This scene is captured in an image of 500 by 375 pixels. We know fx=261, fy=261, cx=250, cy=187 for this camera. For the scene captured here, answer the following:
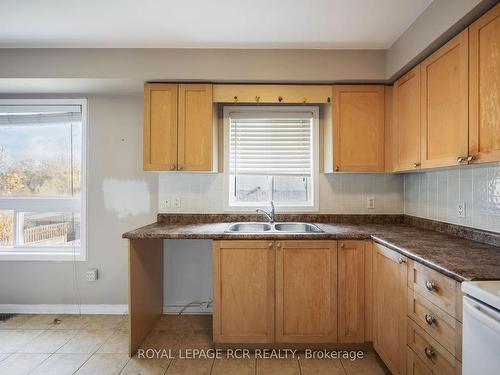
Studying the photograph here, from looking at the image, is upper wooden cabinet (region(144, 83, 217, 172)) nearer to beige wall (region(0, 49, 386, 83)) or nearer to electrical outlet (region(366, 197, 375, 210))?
beige wall (region(0, 49, 386, 83))

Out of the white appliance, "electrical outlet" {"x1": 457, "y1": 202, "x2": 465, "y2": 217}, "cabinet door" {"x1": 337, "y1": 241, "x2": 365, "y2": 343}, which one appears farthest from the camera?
"cabinet door" {"x1": 337, "y1": 241, "x2": 365, "y2": 343}

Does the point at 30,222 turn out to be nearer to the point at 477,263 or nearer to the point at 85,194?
the point at 85,194

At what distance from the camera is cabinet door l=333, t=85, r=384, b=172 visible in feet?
7.47

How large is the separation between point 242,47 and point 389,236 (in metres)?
1.88

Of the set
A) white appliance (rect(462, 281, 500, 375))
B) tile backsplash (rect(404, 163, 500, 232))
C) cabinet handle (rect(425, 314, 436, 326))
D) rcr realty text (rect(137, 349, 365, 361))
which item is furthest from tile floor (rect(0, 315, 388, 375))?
tile backsplash (rect(404, 163, 500, 232))

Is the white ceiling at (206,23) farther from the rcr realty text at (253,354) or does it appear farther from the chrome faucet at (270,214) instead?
Result: the rcr realty text at (253,354)

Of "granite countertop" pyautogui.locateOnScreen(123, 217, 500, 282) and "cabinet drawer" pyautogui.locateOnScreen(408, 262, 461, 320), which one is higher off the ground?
"granite countertop" pyautogui.locateOnScreen(123, 217, 500, 282)

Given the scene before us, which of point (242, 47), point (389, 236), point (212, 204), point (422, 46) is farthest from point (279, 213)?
point (422, 46)

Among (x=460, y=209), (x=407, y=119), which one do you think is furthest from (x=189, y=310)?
(x=407, y=119)

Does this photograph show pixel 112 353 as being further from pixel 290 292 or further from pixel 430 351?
pixel 430 351

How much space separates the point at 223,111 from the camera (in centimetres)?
254

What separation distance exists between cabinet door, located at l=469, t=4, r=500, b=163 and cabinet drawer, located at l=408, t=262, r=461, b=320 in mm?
644

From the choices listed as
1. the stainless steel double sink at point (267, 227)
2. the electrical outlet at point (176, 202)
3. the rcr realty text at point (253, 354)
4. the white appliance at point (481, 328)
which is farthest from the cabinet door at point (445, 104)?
the electrical outlet at point (176, 202)

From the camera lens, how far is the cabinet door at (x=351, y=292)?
1.93 m
